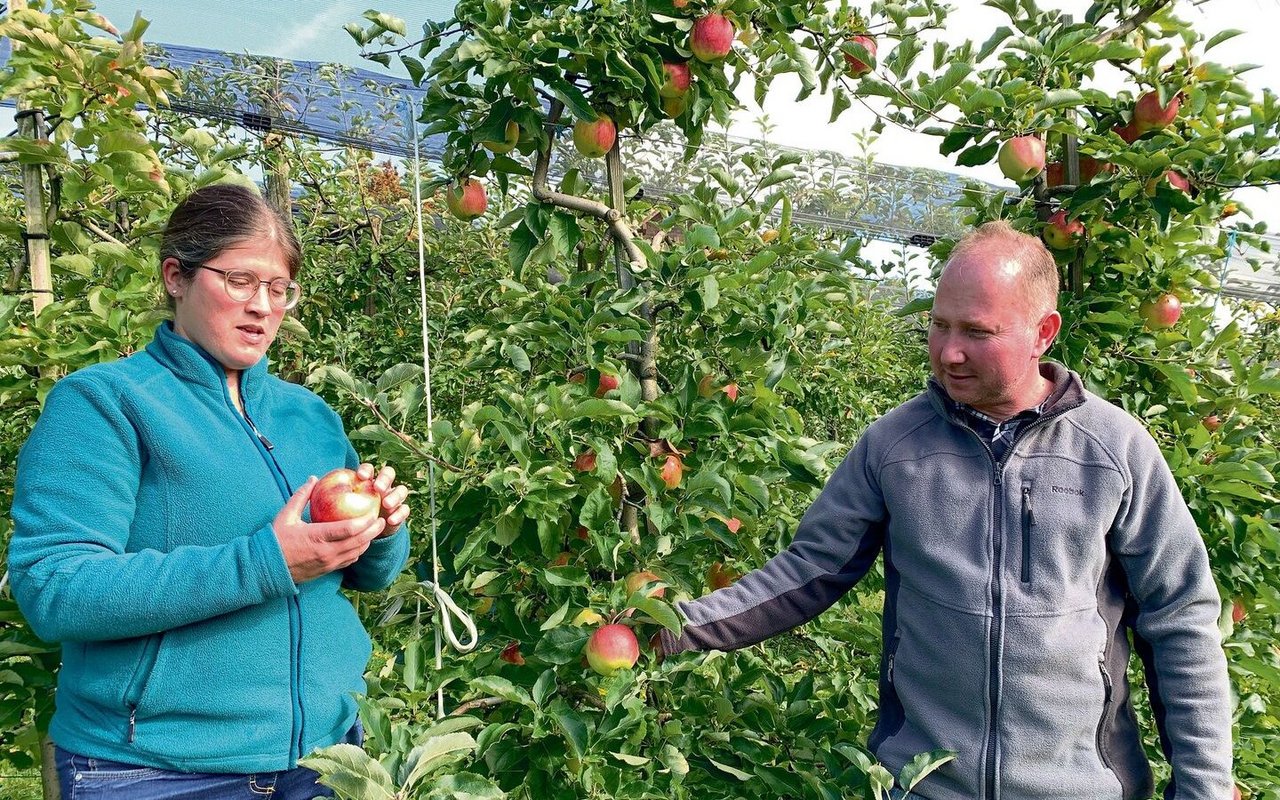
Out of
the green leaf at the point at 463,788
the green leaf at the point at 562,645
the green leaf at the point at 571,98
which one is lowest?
the green leaf at the point at 463,788

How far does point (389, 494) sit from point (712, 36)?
0.96 m

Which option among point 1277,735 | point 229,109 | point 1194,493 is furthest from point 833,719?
point 229,109

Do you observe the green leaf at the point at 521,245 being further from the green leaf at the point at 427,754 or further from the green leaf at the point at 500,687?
the green leaf at the point at 427,754

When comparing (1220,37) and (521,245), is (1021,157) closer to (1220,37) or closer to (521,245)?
(1220,37)

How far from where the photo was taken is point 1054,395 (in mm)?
1386

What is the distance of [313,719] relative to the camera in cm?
123

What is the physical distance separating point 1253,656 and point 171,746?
73.3 inches

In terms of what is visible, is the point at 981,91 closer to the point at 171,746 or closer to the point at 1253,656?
the point at 1253,656

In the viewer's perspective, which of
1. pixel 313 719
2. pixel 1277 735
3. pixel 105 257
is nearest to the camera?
pixel 313 719

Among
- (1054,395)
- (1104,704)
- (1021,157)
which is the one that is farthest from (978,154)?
(1104,704)

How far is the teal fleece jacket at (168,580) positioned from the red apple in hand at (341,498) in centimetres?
6

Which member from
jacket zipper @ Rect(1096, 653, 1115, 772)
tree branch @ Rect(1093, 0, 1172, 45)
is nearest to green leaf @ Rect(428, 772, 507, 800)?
jacket zipper @ Rect(1096, 653, 1115, 772)

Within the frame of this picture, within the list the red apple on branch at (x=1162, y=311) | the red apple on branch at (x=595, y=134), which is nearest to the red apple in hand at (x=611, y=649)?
the red apple on branch at (x=595, y=134)

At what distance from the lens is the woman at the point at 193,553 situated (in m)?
1.08
